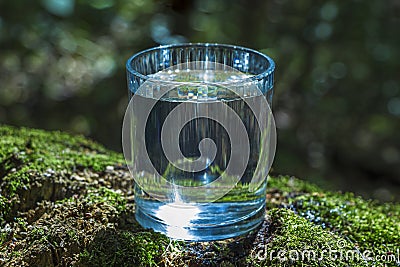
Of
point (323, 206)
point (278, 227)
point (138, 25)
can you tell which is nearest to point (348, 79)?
point (138, 25)

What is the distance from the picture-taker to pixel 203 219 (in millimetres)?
1344

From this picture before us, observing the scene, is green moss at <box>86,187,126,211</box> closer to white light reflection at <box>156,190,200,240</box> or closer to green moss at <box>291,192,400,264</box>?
white light reflection at <box>156,190,200,240</box>

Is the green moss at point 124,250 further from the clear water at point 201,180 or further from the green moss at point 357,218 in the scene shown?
the green moss at point 357,218

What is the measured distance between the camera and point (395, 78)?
3.75 m

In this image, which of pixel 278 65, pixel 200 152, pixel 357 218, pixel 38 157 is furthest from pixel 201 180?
pixel 278 65

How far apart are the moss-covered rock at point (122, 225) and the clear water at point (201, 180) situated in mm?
40

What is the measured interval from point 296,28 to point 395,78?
0.77m

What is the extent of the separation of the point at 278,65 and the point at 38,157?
2.39 m

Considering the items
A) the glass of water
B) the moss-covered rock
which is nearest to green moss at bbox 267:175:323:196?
the moss-covered rock

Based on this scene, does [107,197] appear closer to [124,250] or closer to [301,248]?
[124,250]

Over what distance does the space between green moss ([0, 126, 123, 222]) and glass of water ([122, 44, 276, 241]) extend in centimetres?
29

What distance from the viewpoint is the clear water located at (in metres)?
1.30

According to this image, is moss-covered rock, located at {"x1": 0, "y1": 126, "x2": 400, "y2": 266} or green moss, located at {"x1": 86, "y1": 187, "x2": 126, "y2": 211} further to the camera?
green moss, located at {"x1": 86, "y1": 187, "x2": 126, "y2": 211}

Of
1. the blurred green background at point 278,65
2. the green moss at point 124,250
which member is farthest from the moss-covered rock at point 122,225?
the blurred green background at point 278,65
